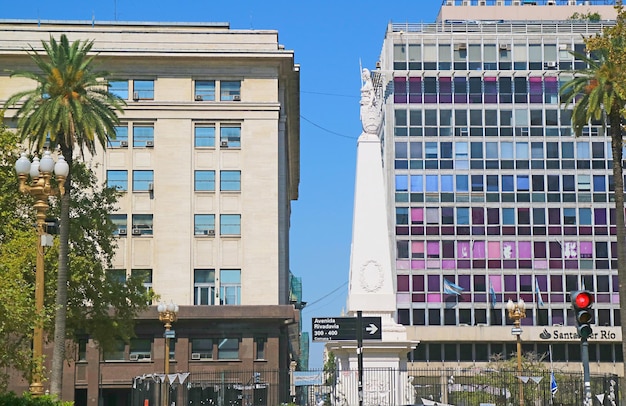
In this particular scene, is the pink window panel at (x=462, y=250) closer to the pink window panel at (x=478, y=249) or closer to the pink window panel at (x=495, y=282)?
the pink window panel at (x=478, y=249)

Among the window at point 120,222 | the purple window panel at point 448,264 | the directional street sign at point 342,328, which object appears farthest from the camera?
the purple window panel at point 448,264

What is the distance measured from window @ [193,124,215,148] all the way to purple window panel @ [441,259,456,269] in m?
32.1

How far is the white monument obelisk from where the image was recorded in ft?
161

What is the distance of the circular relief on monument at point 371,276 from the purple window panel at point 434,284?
4414 centimetres

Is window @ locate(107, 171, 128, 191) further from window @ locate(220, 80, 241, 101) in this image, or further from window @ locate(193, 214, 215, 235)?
window @ locate(220, 80, 241, 101)

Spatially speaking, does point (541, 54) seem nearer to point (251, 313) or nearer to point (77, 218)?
point (251, 313)

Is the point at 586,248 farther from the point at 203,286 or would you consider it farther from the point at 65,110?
the point at 65,110

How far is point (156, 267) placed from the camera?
221 feet

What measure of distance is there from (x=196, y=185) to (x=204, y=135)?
3.10m

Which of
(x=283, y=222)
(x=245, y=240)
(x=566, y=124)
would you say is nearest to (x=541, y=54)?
(x=566, y=124)

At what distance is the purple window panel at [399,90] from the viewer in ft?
319

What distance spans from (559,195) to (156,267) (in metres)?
41.5

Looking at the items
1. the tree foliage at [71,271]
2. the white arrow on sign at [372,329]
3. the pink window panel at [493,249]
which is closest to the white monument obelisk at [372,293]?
the white arrow on sign at [372,329]

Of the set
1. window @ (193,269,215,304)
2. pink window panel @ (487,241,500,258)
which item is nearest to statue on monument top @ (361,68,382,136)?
window @ (193,269,215,304)
